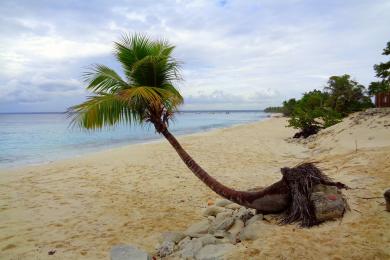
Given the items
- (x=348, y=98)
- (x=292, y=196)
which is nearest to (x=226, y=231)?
(x=292, y=196)

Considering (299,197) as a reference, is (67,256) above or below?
below

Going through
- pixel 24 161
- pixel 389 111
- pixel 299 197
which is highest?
pixel 389 111

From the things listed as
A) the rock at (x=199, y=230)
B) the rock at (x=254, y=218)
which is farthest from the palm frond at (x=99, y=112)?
the rock at (x=254, y=218)

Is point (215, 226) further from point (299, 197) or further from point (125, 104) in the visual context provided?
point (125, 104)

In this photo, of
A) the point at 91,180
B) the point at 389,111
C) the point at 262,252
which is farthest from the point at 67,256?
the point at 389,111

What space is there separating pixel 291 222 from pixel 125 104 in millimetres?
3373

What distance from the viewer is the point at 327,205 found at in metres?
4.30

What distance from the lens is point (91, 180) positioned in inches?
375

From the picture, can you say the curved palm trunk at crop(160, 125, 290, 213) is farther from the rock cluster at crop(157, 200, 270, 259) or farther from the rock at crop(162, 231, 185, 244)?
the rock at crop(162, 231, 185, 244)

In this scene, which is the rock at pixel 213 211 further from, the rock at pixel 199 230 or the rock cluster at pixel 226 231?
the rock at pixel 199 230

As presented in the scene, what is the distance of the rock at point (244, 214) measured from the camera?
5102 millimetres

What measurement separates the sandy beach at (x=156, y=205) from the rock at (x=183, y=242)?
0.53 metres

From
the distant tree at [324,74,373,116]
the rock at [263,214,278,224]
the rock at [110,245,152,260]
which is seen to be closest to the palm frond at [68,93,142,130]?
the rock at [110,245,152,260]

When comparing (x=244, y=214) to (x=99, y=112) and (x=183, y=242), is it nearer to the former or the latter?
(x=183, y=242)
